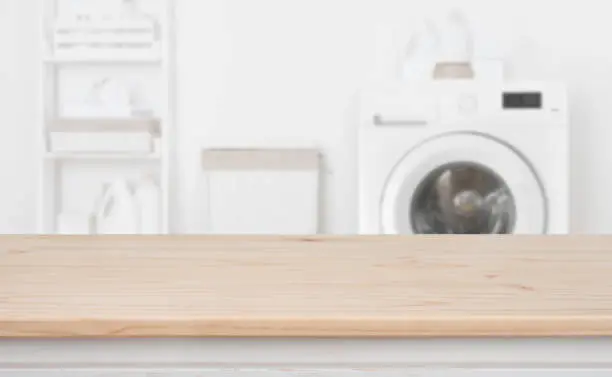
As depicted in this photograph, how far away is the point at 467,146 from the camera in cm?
288

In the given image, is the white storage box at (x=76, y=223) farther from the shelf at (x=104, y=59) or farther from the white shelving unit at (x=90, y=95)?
the shelf at (x=104, y=59)

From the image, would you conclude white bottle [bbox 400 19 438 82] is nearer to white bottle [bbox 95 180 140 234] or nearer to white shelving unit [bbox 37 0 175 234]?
white shelving unit [bbox 37 0 175 234]

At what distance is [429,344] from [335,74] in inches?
124

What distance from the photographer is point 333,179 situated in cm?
348

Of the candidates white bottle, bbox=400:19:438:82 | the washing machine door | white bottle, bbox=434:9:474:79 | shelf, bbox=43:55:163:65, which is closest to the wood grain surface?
the washing machine door

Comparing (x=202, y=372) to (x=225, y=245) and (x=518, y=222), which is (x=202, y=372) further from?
(x=518, y=222)

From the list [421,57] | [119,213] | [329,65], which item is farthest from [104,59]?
[421,57]

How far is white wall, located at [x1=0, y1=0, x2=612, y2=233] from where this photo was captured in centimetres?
347

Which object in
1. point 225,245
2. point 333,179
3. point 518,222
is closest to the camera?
point 225,245

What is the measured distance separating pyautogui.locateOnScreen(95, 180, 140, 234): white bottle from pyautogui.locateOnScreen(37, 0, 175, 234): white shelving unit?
61 millimetres

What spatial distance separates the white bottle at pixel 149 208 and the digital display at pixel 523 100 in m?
1.34

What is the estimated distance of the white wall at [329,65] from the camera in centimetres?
347

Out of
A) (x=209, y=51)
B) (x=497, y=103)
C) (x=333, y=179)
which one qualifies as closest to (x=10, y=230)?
(x=209, y=51)

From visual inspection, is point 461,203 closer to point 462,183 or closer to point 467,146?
point 462,183
